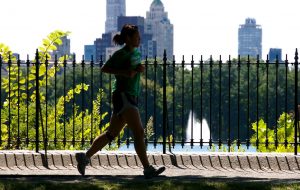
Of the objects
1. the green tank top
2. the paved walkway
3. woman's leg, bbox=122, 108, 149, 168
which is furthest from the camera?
the paved walkway

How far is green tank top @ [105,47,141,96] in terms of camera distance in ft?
28.2

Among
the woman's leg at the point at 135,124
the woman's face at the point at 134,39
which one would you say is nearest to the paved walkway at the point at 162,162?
the woman's leg at the point at 135,124

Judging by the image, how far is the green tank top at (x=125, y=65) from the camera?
28.2 ft

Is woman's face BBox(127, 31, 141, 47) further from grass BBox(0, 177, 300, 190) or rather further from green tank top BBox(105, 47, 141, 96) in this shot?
grass BBox(0, 177, 300, 190)

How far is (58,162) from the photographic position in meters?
10.7

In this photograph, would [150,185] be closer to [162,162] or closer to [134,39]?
[134,39]

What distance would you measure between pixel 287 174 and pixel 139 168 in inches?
70.9

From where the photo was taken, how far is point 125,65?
862 cm

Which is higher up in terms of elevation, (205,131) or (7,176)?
(7,176)

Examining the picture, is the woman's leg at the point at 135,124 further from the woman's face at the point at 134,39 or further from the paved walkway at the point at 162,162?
the paved walkway at the point at 162,162

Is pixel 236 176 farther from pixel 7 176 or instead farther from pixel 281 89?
pixel 281 89

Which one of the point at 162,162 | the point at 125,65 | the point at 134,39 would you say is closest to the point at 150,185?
the point at 125,65

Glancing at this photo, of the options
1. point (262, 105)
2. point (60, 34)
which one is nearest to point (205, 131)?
point (262, 105)

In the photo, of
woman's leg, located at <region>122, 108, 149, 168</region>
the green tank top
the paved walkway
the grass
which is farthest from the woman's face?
the paved walkway
